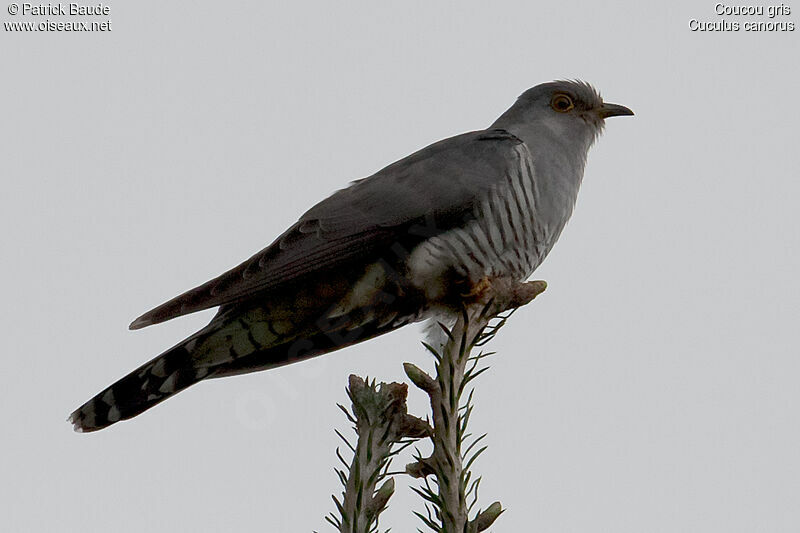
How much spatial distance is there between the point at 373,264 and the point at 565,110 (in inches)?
57.4

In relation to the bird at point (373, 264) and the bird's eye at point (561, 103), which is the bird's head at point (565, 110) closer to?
the bird's eye at point (561, 103)

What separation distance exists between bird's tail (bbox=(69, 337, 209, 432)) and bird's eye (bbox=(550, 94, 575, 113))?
2.17 meters

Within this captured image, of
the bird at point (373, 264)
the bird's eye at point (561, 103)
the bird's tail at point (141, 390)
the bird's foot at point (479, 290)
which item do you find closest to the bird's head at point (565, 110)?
the bird's eye at point (561, 103)

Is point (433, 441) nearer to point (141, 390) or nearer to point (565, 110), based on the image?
point (141, 390)

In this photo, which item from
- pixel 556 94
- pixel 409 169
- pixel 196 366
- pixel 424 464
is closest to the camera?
pixel 424 464

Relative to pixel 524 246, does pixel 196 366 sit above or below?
below

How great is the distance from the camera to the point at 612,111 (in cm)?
437

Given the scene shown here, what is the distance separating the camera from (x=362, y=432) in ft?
7.22

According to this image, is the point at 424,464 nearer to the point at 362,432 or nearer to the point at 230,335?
the point at 362,432

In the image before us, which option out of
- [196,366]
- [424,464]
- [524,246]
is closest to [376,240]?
[524,246]

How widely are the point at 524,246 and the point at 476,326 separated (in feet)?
3.44

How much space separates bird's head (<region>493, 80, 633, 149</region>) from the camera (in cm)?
414

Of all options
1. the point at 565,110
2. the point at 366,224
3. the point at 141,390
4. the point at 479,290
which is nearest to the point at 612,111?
the point at 565,110

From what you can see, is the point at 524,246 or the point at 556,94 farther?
the point at 556,94
